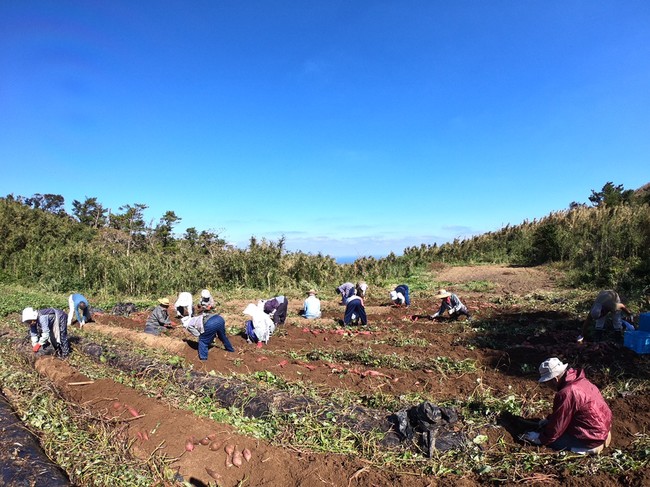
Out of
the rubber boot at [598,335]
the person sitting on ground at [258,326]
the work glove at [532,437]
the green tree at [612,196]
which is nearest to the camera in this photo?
the work glove at [532,437]

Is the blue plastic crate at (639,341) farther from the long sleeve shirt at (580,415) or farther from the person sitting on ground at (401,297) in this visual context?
the person sitting on ground at (401,297)

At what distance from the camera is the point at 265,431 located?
196 inches

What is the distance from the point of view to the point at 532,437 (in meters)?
4.57

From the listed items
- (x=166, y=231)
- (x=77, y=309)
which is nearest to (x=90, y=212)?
(x=166, y=231)

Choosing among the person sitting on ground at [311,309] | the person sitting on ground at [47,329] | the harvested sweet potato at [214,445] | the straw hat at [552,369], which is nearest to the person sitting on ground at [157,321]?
the person sitting on ground at [47,329]

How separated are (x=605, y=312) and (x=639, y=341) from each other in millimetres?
1202

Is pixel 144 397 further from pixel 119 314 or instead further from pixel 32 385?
pixel 119 314

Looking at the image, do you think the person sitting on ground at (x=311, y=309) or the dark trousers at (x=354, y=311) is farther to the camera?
the person sitting on ground at (x=311, y=309)

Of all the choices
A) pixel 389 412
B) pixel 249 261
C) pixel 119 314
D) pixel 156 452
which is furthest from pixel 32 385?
pixel 249 261

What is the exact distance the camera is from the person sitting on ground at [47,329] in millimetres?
8141

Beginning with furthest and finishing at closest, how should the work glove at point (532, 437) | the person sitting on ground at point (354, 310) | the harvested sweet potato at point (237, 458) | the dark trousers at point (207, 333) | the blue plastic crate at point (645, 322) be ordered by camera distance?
1. the person sitting on ground at point (354, 310)
2. the dark trousers at point (207, 333)
3. the blue plastic crate at point (645, 322)
4. the work glove at point (532, 437)
5. the harvested sweet potato at point (237, 458)

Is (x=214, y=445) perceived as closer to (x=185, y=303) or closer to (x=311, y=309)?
(x=185, y=303)

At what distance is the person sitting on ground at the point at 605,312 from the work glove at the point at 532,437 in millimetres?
4247

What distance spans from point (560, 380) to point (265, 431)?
3.48 meters
